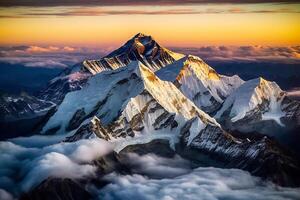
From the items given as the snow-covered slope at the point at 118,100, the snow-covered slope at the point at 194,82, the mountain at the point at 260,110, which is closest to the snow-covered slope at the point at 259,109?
the mountain at the point at 260,110

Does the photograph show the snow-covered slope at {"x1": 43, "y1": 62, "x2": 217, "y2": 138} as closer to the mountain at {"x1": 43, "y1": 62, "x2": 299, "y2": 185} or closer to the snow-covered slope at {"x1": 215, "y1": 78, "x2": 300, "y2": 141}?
the mountain at {"x1": 43, "y1": 62, "x2": 299, "y2": 185}

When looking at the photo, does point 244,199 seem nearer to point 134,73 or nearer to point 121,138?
point 121,138

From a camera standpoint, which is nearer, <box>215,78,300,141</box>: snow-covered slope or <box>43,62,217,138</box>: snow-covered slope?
<box>43,62,217,138</box>: snow-covered slope

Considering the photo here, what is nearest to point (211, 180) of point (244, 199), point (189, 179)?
point (189, 179)

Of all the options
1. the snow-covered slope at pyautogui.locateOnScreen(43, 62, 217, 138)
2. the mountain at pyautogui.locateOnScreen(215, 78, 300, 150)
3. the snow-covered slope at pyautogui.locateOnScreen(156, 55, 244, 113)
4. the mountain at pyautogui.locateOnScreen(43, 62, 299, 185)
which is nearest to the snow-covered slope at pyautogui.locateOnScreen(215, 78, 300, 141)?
the mountain at pyautogui.locateOnScreen(215, 78, 300, 150)

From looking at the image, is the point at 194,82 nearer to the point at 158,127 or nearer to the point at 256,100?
the point at 256,100

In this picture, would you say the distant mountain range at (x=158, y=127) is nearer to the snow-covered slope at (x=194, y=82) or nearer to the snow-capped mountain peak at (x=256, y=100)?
the snow-capped mountain peak at (x=256, y=100)

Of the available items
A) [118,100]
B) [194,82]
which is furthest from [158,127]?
[194,82]
